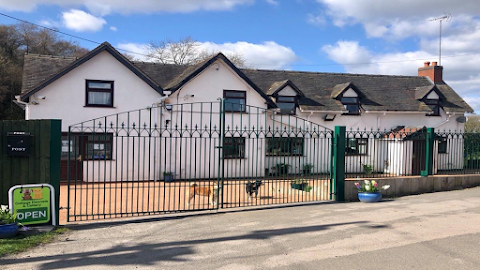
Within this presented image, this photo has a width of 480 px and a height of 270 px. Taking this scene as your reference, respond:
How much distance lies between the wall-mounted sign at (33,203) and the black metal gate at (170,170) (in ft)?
1.48

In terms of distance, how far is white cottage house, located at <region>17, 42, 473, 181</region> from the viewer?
14.8m

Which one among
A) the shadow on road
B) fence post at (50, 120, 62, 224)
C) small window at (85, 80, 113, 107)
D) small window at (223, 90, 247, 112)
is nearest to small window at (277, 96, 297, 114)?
small window at (223, 90, 247, 112)

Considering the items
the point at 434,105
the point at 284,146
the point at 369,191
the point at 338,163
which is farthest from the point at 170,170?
the point at 434,105

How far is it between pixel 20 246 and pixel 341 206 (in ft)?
23.3

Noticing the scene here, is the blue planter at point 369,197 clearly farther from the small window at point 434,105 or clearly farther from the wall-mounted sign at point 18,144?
the small window at point 434,105

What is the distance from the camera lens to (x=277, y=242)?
6289 mm

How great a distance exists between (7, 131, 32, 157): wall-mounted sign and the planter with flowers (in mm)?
7967

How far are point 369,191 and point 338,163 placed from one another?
1160mm

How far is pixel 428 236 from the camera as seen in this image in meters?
6.54

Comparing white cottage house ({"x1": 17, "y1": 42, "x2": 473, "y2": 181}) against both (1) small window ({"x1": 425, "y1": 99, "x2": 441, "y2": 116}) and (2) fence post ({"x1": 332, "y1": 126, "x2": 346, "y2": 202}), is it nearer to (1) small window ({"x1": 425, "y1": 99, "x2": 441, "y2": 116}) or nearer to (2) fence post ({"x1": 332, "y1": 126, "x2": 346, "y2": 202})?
(1) small window ({"x1": 425, "y1": 99, "x2": 441, "y2": 116})

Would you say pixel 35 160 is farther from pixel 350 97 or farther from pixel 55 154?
pixel 350 97

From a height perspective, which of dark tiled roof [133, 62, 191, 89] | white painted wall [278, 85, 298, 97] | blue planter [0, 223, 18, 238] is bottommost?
blue planter [0, 223, 18, 238]

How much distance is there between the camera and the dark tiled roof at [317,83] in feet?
54.3

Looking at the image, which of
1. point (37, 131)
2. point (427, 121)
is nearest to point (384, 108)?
point (427, 121)
